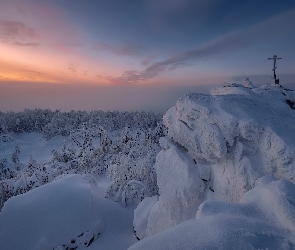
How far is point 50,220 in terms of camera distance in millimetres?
5035

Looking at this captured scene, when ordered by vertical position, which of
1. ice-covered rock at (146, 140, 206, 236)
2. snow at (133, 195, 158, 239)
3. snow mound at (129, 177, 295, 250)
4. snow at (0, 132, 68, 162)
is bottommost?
snow at (0, 132, 68, 162)

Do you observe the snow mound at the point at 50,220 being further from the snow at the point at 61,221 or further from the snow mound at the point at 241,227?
the snow mound at the point at 241,227

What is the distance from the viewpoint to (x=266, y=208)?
2.27 meters

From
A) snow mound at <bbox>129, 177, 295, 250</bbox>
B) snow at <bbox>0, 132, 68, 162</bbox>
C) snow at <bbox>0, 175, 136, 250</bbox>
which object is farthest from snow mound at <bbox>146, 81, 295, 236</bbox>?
snow at <bbox>0, 132, 68, 162</bbox>

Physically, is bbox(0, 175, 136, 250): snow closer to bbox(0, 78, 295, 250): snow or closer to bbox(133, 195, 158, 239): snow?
bbox(0, 78, 295, 250): snow

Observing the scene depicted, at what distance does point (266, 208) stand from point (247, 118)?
156 cm

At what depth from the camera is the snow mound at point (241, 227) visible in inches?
68.5

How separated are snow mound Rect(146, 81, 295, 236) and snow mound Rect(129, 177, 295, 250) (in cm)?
89

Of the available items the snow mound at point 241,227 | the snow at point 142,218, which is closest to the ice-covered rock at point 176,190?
the snow at point 142,218

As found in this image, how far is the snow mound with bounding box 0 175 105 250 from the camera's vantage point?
15.5 ft

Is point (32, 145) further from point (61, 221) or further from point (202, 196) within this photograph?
point (202, 196)

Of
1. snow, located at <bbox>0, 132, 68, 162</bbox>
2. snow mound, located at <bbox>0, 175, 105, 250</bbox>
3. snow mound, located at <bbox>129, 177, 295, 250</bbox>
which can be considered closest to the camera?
snow mound, located at <bbox>129, 177, 295, 250</bbox>

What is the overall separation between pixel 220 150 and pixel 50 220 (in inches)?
162

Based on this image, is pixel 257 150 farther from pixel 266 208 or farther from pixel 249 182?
pixel 266 208
